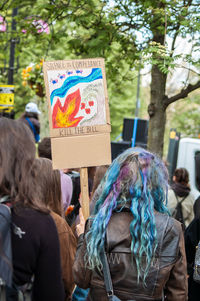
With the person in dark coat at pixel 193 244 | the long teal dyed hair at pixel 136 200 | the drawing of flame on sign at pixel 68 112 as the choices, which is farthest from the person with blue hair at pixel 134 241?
the person in dark coat at pixel 193 244

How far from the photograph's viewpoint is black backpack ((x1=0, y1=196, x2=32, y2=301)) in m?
1.82

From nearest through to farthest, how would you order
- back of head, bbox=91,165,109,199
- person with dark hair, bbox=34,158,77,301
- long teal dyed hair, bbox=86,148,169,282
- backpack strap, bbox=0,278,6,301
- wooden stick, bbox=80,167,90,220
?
backpack strap, bbox=0,278,6,301 < long teal dyed hair, bbox=86,148,169,282 < person with dark hair, bbox=34,158,77,301 < wooden stick, bbox=80,167,90,220 < back of head, bbox=91,165,109,199

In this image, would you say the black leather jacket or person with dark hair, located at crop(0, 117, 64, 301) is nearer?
person with dark hair, located at crop(0, 117, 64, 301)

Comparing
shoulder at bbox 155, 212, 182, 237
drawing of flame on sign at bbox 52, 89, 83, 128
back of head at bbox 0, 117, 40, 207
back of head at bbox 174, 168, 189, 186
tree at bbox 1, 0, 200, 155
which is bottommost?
back of head at bbox 174, 168, 189, 186

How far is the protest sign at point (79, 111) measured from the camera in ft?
9.95

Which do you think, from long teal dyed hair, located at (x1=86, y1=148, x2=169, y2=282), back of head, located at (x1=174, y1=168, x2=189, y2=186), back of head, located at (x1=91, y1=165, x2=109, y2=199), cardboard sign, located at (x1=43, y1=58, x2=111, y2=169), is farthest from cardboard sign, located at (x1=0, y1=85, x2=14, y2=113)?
long teal dyed hair, located at (x1=86, y1=148, x2=169, y2=282)

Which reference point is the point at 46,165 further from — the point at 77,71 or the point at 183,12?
the point at 183,12

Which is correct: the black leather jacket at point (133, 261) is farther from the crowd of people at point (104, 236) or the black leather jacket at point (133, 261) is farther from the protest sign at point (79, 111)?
the protest sign at point (79, 111)

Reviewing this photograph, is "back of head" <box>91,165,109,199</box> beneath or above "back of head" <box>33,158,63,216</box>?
beneath

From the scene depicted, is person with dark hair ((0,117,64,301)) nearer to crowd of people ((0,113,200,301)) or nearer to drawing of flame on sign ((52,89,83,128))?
crowd of people ((0,113,200,301))

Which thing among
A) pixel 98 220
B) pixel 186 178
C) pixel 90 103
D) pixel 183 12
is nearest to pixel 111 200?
pixel 98 220

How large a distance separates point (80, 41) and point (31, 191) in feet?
14.0

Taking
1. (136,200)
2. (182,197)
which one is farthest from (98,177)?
(182,197)

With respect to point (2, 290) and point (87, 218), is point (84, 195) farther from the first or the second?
point (2, 290)
